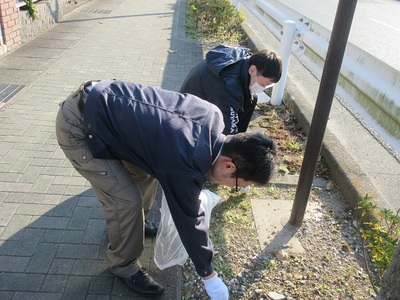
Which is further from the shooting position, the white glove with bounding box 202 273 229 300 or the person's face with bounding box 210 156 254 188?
the white glove with bounding box 202 273 229 300

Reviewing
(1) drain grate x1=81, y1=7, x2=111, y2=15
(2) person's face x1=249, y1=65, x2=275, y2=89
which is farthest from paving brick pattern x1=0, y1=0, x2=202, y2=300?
(1) drain grate x1=81, y1=7, x2=111, y2=15

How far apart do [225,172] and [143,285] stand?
0.96 meters

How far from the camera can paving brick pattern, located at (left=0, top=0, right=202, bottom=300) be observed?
229 centimetres

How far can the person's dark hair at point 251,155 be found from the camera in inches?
66.2

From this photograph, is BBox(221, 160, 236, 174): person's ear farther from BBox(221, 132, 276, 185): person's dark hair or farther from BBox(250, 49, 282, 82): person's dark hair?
BBox(250, 49, 282, 82): person's dark hair

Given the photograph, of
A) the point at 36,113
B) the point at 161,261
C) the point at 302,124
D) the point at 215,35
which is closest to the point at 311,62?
the point at 302,124

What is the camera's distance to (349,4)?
2.12m

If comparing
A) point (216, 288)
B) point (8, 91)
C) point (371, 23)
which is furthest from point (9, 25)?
point (371, 23)

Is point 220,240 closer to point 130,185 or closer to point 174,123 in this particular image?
point 130,185

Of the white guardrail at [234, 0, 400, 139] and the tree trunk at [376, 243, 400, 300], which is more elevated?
the white guardrail at [234, 0, 400, 139]

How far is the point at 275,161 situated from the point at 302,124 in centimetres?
258

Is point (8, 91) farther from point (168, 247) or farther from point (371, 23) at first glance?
point (371, 23)

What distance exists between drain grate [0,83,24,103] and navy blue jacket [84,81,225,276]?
3.15 m

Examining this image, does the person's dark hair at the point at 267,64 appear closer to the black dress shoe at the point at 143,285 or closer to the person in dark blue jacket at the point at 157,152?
the person in dark blue jacket at the point at 157,152
